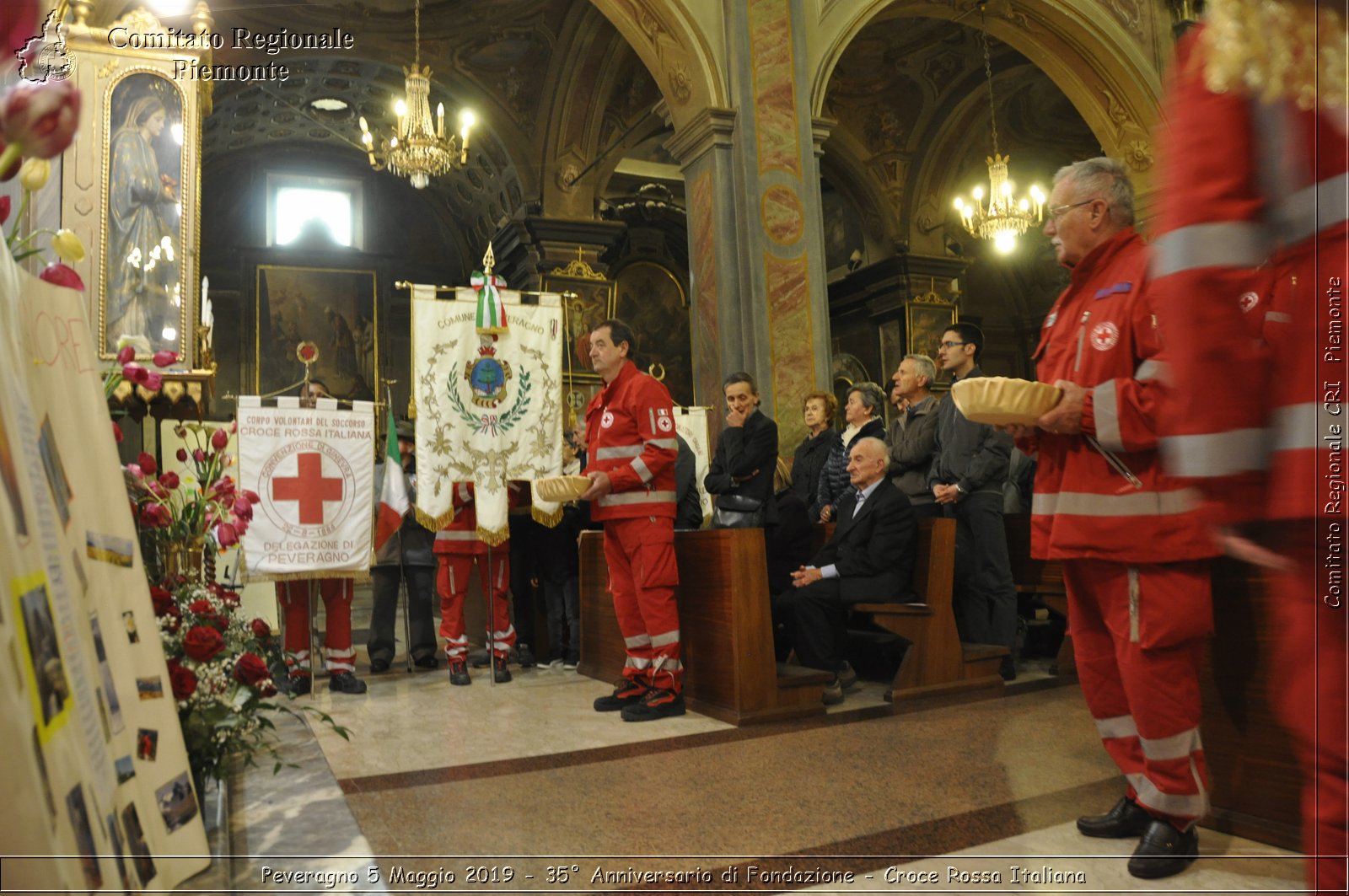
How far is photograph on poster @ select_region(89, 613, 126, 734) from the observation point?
181 cm

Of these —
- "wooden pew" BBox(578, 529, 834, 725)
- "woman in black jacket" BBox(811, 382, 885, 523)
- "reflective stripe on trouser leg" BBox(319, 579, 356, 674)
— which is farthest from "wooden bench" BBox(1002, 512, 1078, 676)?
"reflective stripe on trouser leg" BBox(319, 579, 356, 674)

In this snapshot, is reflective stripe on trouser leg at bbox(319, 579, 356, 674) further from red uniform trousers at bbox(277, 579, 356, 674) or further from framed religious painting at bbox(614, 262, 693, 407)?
framed religious painting at bbox(614, 262, 693, 407)

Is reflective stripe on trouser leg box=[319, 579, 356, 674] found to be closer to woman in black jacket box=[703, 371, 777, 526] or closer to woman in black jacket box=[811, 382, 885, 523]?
woman in black jacket box=[703, 371, 777, 526]

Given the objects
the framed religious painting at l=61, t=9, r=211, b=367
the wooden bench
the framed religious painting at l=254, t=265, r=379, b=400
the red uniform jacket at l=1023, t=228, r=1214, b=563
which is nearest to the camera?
the red uniform jacket at l=1023, t=228, r=1214, b=563

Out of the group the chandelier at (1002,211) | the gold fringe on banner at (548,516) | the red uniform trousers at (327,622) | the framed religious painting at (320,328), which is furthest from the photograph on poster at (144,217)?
the framed religious painting at (320,328)

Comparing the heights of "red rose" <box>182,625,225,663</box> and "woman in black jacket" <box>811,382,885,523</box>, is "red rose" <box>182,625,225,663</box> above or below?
below

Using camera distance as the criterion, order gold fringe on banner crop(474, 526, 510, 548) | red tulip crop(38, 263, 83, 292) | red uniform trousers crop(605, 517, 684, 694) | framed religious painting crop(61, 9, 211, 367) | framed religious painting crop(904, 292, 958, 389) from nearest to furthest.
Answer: red tulip crop(38, 263, 83, 292) → red uniform trousers crop(605, 517, 684, 694) → framed religious painting crop(61, 9, 211, 367) → gold fringe on banner crop(474, 526, 510, 548) → framed religious painting crop(904, 292, 958, 389)

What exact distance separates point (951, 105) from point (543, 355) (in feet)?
35.8

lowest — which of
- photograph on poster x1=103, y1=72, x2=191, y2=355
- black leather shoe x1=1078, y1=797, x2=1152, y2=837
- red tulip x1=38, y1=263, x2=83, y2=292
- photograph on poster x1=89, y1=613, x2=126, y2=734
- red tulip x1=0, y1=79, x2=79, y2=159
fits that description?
black leather shoe x1=1078, y1=797, x2=1152, y2=837

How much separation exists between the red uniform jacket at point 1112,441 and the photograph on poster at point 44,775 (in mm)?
2330

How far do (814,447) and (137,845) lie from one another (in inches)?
218

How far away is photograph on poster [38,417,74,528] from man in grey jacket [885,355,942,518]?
478cm

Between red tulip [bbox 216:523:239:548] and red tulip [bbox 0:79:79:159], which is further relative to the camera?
red tulip [bbox 216:523:239:548]

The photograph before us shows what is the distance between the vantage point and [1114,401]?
254 cm
